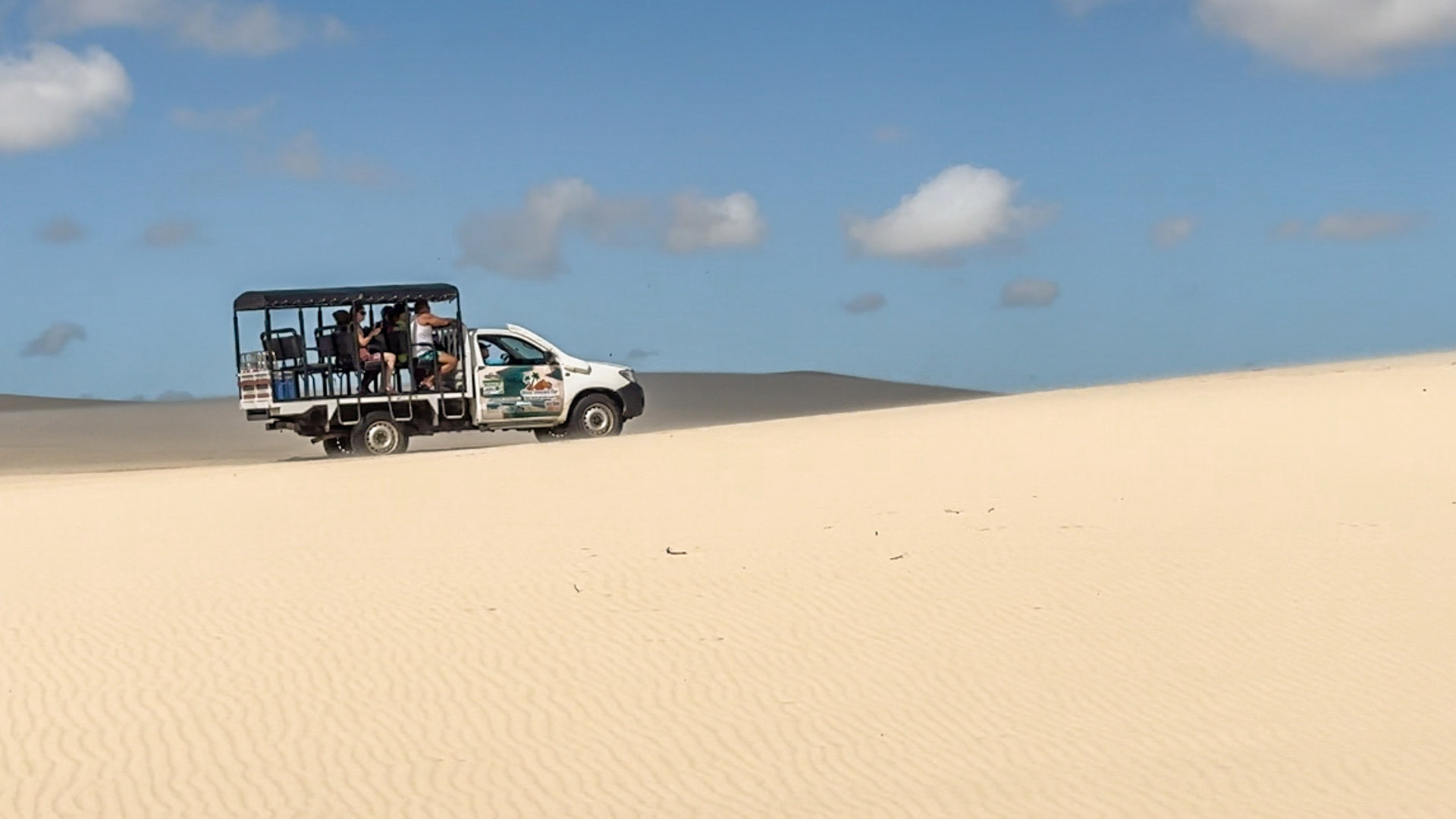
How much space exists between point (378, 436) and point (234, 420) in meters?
19.8

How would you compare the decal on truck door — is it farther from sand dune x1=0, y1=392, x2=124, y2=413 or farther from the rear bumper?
sand dune x1=0, y1=392, x2=124, y2=413

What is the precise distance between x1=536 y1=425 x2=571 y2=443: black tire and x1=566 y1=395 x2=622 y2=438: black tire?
0.08 meters

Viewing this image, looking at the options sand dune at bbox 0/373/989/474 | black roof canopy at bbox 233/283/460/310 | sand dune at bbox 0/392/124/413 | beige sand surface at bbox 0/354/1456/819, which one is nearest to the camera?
beige sand surface at bbox 0/354/1456/819

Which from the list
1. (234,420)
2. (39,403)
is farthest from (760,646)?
(39,403)

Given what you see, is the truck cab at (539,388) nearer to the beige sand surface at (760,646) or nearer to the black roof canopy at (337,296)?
the black roof canopy at (337,296)

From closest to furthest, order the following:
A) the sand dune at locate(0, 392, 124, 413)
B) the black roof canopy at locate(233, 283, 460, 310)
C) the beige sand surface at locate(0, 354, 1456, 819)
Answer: the beige sand surface at locate(0, 354, 1456, 819), the black roof canopy at locate(233, 283, 460, 310), the sand dune at locate(0, 392, 124, 413)

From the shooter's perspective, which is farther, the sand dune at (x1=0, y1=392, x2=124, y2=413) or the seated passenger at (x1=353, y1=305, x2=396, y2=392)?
the sand dune at (x1=0, y1=392, x2=124, y2=413)

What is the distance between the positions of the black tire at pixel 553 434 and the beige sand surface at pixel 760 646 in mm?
7869

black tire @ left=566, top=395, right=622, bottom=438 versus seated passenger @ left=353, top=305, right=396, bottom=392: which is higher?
seated passenger @ left=353, top=305, right=396, bottom=392

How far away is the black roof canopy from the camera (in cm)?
2336

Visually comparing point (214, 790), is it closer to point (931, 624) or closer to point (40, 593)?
point (931, 624)

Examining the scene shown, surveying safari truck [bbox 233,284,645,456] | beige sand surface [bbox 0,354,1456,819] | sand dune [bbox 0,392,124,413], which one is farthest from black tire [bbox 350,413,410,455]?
sand dune [bbox 0,392,124,413]

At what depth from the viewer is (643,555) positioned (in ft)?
40.8

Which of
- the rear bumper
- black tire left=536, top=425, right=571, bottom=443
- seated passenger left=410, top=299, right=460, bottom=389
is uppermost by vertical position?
seated passenger left=410, top=299, right=460, bottom=389
